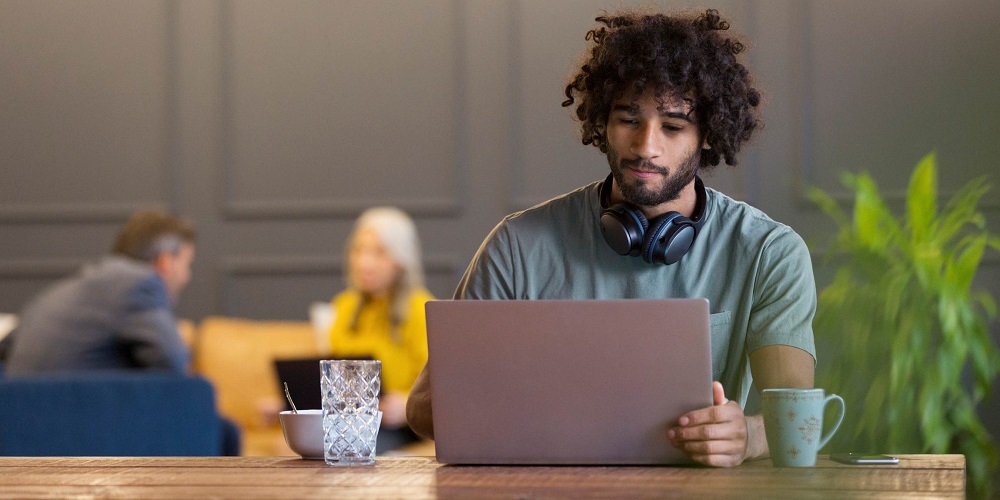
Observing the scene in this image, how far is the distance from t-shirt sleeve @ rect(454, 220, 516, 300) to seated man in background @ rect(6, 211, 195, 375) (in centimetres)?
190

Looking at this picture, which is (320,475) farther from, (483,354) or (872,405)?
(872,405)

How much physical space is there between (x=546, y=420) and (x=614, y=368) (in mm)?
98

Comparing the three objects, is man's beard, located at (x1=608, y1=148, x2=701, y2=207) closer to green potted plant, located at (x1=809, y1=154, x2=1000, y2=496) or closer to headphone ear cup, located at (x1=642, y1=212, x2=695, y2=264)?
headphone ear cup, located at (x1=642, y1=212, x2=695, y2=264)

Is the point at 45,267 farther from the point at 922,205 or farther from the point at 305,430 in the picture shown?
the point at 305,430

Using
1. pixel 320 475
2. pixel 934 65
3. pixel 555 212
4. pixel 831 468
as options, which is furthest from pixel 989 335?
pixel 320 475

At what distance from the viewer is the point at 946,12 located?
13.3 feet

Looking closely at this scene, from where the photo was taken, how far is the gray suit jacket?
11.1 feet

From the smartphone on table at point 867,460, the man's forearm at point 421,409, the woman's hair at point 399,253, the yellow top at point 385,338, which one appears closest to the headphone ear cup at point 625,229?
the man's forearm at point 421,409

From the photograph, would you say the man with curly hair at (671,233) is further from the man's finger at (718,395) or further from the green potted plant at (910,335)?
the green potted plant at (910,335)

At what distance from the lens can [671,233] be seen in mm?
1668

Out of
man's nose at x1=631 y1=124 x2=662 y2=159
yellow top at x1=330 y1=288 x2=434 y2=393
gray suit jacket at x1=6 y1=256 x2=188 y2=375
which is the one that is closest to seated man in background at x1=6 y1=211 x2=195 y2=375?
gray suit jacket at x1=6 y1=256 x2=188 y2=375

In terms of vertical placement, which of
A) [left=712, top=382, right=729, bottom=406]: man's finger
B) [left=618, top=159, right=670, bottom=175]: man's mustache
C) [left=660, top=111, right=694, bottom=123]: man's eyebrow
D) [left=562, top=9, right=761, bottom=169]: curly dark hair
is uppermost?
[left=562, top=9, right=761, bottom=169]: curly dark hair

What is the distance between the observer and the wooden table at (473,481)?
1103 millimetres

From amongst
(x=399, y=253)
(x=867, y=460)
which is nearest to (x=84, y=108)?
(x=399, y=253)
